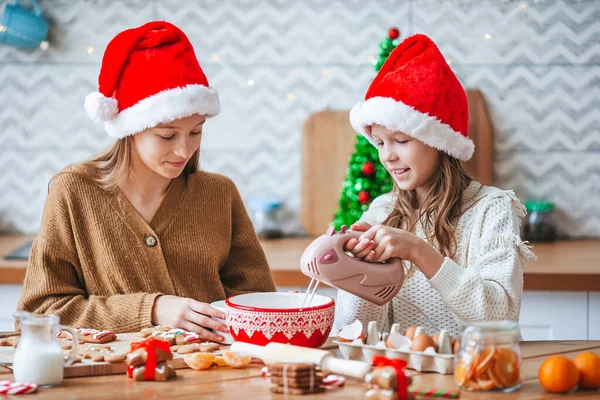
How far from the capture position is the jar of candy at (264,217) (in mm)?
3137

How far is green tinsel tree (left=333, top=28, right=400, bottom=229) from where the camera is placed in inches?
112

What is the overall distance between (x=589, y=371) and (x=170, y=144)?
992 millimetres

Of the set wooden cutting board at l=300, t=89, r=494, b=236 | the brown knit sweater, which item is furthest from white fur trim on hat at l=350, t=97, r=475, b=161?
wooden cutting board at l=300, t=89, r=494, b=236

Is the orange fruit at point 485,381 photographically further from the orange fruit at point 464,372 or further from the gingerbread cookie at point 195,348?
the gingerbread cookie at point 195,348

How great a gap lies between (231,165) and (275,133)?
22cm

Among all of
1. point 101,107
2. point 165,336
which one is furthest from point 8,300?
point 165,336

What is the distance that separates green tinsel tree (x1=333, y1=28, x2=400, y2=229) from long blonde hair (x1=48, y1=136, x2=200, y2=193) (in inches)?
45.5

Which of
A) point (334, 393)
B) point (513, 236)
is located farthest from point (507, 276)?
point (334, 393)

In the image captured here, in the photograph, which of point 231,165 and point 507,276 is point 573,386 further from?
point 231,165

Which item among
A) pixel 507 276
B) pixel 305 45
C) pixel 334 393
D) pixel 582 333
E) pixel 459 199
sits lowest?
pixel 582 333

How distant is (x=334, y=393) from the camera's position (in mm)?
1147

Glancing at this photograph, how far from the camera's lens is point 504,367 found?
114 cm

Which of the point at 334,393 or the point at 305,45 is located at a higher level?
the point at 305,45

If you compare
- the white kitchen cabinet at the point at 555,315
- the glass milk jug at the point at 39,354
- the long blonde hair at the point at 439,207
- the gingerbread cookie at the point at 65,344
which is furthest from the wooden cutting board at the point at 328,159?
the glass milk jug at the point at 39,354
